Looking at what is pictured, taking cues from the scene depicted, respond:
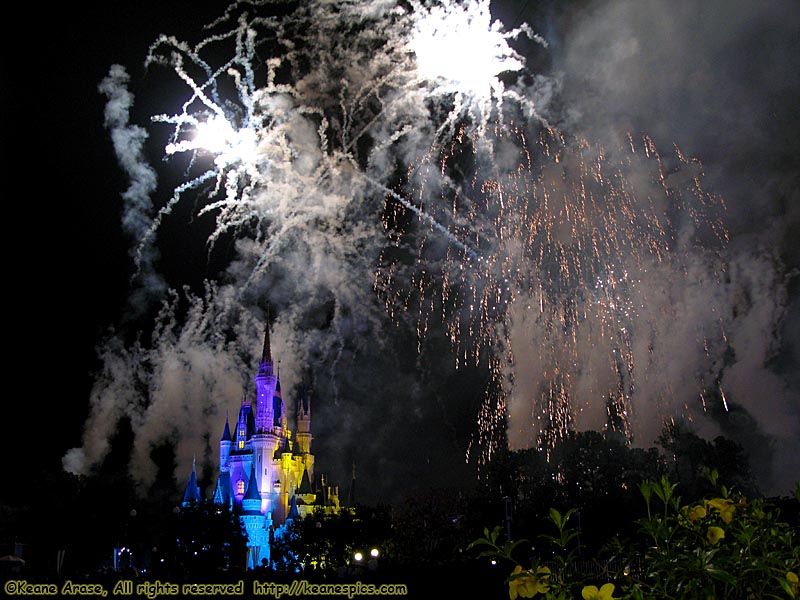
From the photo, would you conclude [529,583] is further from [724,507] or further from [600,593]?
[724,507]

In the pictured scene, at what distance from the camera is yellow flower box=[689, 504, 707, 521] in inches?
153

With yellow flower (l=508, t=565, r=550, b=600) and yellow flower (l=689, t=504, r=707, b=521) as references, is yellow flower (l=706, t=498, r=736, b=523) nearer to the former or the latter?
yellow flower (l=689, t=504, r=707, b=521)

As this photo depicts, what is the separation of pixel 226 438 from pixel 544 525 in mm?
49305

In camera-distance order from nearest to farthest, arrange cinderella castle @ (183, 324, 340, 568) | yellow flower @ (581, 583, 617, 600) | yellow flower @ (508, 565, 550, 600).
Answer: yellow flower @ (581, 583, 617, 600) < yellow flower @ (508, 565, 550, 600) < cinderella castle @ (183, 324, 340, 568)

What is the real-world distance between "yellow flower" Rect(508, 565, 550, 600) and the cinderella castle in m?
80.7

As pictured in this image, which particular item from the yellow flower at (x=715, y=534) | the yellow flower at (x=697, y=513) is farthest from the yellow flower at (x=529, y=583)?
the yellow flower at (x=697, y=513)

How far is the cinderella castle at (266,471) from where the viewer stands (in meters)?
82.6

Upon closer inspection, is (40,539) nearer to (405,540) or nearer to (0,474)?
(0,474)

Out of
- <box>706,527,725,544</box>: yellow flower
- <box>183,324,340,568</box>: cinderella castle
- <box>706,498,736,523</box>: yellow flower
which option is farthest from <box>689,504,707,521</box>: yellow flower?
<box>183,324,340,568</box>: cinderella castle

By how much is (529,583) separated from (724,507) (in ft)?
4.30

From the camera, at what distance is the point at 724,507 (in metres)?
3.80

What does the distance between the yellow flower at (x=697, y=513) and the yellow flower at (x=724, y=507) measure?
66mm

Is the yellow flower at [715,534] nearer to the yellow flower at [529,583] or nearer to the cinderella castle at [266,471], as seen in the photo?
the yellow flower at [529,583]

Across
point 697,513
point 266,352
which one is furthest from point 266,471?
point 697,513
